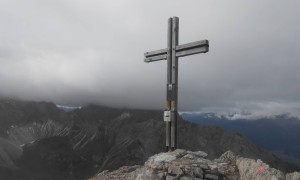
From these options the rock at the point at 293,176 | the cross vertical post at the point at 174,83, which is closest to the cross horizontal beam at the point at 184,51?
the cross vertical post at the point at 174,83

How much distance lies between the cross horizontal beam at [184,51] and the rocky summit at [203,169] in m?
5.91

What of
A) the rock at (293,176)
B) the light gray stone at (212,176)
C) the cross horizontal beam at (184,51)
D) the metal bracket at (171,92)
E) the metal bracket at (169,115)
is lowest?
the light gray stone at (212,176)

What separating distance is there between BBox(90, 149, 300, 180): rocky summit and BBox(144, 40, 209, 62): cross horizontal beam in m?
5.91

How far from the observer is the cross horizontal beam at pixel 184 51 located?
2090cm

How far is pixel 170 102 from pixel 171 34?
436 centimetres

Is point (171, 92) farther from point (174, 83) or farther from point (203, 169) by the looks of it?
point (203, 169)

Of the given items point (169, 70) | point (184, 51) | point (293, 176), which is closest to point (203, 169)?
point (293, 176)

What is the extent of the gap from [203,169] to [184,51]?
7.96 metres

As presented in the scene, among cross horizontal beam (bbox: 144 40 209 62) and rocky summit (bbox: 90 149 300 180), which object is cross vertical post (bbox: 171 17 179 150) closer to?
cross horizontal beam (bbox: 144 40 209 62)

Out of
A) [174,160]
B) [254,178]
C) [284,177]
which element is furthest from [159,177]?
[284,177]

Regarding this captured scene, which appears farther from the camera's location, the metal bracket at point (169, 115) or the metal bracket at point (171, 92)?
the metal bracket at point (171, 92)

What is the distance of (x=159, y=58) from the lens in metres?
24.2

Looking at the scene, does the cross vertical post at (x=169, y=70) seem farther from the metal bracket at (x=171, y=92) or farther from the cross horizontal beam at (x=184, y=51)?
the cross horizontal beam at (x=184, y=51)

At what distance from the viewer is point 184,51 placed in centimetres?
2244
